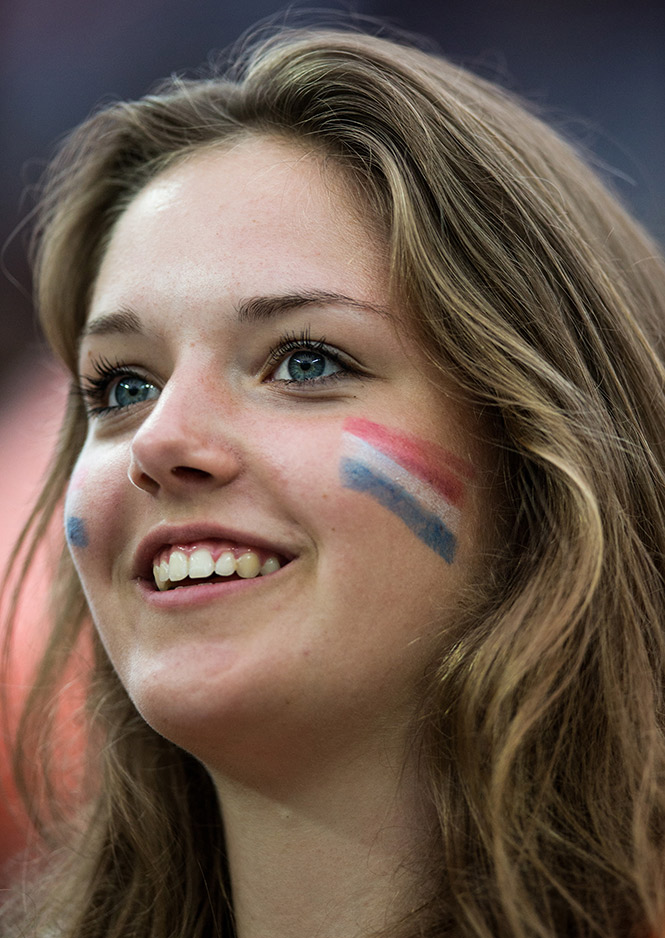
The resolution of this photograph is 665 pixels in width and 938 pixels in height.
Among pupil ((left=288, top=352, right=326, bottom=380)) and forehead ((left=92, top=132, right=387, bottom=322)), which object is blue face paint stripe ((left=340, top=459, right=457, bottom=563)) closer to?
pupil ((left=288, top=352, right=326, bottom=380))

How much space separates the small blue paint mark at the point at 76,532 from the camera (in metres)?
1.77

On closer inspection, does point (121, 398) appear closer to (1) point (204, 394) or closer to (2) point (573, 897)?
(1) point (204, 394)

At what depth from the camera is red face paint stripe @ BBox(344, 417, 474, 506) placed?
159cm

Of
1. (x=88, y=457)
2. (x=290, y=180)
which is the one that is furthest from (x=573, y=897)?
(x=290, y=180)

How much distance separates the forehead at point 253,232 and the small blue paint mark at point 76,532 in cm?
39

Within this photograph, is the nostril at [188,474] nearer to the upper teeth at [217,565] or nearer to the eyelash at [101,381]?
the upper teeth at [217,565]

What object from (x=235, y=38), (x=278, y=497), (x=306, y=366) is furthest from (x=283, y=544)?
(x=235, y=38)

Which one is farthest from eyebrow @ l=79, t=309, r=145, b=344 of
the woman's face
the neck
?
the neck

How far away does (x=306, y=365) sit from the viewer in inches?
65.7

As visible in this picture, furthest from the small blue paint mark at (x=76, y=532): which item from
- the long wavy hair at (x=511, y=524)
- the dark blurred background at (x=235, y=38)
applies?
the dark blurred background at (x=235, y=38)

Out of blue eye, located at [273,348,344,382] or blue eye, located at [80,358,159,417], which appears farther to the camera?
blue eye, located at [80,358,159,417]

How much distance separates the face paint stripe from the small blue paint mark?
502 millimetres

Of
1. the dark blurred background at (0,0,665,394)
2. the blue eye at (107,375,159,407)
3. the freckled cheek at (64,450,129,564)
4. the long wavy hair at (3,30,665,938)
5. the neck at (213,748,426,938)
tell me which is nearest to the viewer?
the long wavy hair at (3,30,665,938)

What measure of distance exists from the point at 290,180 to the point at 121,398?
0.51m
